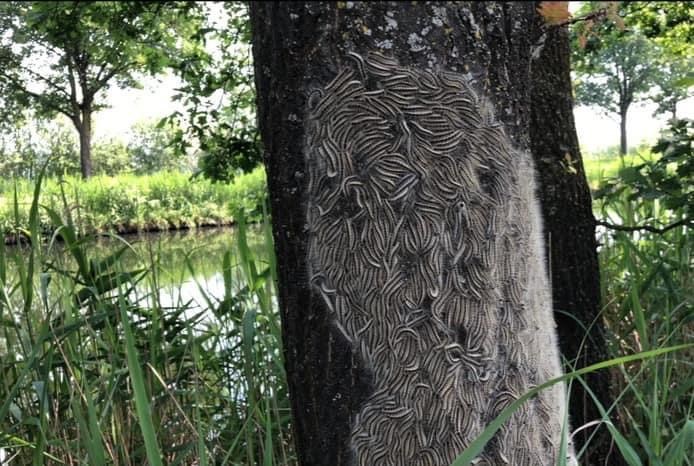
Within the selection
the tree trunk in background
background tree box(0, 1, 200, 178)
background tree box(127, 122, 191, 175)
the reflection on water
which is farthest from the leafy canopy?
background tree box(127, 122, 191, 175)

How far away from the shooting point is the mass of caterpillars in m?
0.91

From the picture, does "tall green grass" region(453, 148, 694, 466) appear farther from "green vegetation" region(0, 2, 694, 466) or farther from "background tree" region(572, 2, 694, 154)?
"background tree" region(572, 2, 694, 154)

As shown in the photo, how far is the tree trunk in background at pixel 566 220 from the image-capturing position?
1.77 meters

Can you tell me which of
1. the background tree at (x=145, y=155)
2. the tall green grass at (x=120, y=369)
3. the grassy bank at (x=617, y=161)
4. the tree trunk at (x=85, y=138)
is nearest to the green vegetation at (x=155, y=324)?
the tall green grass at (x=120, y=369)

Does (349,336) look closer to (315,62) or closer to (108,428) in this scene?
(315,62)

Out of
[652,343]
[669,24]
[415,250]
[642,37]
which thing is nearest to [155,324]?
[415,250]

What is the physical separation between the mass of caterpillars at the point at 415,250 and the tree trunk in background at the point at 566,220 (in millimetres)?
856

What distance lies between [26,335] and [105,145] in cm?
1620

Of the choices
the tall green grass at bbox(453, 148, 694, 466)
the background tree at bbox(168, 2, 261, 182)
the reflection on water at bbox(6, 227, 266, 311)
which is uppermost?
the background tree at bbox(168, 2, 261, 182)

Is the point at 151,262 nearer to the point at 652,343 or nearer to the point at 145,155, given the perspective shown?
the point at 652,343

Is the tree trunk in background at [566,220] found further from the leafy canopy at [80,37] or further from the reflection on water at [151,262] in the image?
the leafy canopy at [80,37]

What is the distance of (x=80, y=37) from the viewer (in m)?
2.97

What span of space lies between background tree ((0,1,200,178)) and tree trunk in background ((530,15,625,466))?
1.62m

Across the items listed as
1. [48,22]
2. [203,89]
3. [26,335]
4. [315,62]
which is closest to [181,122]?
[203,89]
